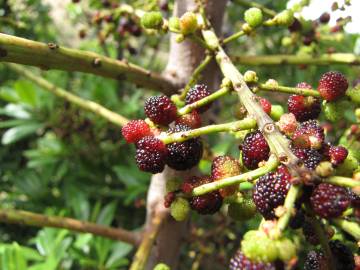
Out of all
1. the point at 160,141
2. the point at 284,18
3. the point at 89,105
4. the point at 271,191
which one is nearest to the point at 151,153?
the point at 160,141

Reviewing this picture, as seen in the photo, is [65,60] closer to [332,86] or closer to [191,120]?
[191,120]

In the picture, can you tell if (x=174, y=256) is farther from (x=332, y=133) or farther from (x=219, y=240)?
(x=332, y=133)

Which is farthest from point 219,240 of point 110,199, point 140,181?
point 110,199

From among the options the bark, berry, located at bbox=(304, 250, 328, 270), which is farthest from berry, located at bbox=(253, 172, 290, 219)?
the bark

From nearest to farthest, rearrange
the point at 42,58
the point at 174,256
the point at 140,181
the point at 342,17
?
the point at 42,58
the point at 342,17
the point at 174,256
the point at 140,181

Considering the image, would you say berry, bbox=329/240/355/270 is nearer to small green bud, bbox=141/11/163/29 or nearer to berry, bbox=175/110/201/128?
berry, bbox=175/110/201/128

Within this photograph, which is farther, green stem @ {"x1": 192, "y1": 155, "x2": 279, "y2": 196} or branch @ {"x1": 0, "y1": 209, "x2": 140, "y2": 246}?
branch @ {"x1": 0, "y1": 209, "x2": 140, "y2": 246}
